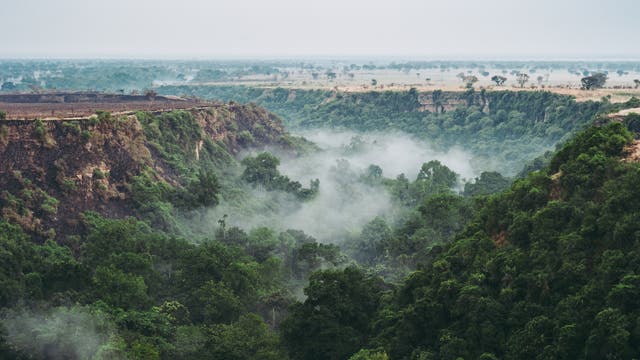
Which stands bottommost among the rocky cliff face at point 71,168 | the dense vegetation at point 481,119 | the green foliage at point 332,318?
the dense vegetation at point 481,119

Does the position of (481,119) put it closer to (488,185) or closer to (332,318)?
(488,185)

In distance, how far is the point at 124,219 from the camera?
73.5 m

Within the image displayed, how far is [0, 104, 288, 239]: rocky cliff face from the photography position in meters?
67.6

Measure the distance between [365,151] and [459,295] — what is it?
104 meters

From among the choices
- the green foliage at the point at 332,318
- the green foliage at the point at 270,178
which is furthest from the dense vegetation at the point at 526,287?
the green foliage at the point at 270,178

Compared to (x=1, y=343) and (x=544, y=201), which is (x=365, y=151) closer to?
(x=544, y=201)

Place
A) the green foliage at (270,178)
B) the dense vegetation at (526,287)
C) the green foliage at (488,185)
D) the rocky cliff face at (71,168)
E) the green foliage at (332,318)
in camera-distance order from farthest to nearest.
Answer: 1. the green foliage at (488,185)
2. the green foliage at (270,178)
3. the rocky cliff face at (71,168)
4. the green foliage at (332,318)
5. the dense vegetation at (526,287)

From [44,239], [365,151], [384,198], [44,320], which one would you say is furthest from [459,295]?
[365,151]

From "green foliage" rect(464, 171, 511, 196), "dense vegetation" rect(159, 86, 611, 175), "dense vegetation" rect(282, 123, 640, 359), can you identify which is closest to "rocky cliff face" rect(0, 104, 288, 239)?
"dense vegetation" rect(282, 123, 640, 359)

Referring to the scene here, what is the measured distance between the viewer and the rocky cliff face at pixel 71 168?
67.6 meters

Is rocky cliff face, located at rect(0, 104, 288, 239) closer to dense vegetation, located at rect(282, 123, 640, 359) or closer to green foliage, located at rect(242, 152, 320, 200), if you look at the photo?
green foliage, located at rect(242, 152, 320, 200)

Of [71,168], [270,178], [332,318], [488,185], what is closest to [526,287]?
[332,318]

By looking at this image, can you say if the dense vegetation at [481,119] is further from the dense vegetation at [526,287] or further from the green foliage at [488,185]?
the dense vegetation at [526,287]

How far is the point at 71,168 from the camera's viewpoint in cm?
7338
